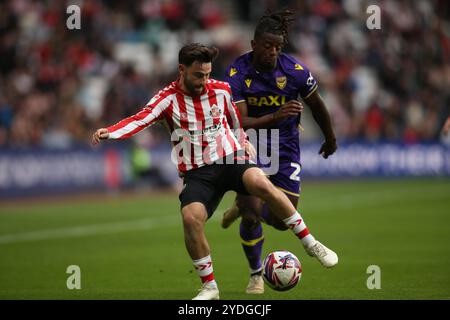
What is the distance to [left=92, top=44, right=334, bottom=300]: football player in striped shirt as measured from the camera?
8445 millimetres

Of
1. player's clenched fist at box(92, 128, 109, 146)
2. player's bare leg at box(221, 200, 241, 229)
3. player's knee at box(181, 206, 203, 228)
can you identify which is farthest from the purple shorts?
player's clenched fist at box(92, 128, 109, 146)

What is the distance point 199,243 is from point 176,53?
67.9 ft

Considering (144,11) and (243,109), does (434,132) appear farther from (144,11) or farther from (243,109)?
(243,109)

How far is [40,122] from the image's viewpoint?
25156 mm

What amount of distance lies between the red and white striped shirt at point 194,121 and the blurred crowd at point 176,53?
1612 cm

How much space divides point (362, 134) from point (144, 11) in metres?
7.85

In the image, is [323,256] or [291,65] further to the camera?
[291,65]

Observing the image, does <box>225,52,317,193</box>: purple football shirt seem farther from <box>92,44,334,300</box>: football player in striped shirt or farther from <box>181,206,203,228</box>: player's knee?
<box>181,206,203,228</box>: player's knee

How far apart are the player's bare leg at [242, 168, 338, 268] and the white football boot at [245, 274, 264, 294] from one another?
1.14 meters

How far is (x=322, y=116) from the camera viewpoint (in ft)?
31.7

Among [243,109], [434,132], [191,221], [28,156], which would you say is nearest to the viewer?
[191,221]

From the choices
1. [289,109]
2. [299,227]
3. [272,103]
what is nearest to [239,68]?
[272,103]

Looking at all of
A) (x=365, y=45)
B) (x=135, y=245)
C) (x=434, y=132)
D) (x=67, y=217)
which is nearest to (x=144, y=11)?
(x=365, y=45)

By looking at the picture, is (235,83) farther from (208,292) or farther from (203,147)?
(208,292)
